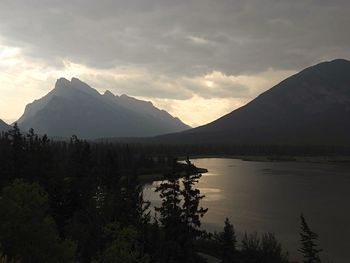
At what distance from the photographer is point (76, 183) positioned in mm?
46438

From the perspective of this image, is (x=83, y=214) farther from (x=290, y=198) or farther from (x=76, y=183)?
(x=290, y=198)

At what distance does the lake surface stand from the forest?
8.83m

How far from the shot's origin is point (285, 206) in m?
79.0

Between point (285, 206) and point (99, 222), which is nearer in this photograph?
point (99, 222)

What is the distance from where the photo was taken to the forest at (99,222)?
23078mm

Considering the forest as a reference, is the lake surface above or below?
below

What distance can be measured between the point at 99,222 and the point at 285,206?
50.9m

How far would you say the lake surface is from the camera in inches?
2139

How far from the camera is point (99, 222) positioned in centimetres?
3609

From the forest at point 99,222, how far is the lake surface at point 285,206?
29.0 feet

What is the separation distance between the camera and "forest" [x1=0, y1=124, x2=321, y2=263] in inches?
909

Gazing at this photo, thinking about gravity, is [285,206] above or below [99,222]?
below

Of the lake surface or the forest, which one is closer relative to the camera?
the forest

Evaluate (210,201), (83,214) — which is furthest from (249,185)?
(83,214)
